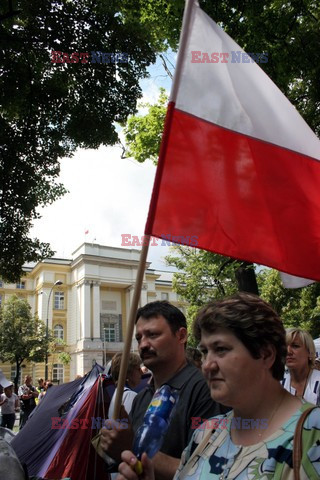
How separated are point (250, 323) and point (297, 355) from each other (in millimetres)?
2645

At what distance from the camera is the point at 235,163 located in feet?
8.72

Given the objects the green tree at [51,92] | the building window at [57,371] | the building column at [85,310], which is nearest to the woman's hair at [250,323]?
the green tree at [51,92]

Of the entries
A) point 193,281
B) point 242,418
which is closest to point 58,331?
point 193,281

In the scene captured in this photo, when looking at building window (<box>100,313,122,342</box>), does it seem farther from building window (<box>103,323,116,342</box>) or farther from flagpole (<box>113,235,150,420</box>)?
flagpole (<box>113,235,150,420</box>)

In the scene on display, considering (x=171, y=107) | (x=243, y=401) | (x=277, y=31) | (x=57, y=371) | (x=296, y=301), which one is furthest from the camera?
(x=57, y=371)

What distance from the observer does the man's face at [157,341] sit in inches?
106

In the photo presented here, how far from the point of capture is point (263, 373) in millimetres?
1737

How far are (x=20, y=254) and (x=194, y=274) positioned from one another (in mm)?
16921

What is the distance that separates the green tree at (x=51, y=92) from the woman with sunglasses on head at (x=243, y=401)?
753cm

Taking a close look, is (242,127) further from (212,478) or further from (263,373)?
(212,478)

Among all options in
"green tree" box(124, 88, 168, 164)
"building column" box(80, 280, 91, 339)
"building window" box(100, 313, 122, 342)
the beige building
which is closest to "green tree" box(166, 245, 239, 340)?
"green tree" box(124, 88, 168, 164)

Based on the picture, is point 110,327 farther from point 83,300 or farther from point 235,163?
point 235,163

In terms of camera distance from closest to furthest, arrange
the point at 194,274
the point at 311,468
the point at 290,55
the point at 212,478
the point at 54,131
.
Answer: the point at 311,468, the point at 212,478, the point at 290,55, the point at 54,131, the point at 194,274

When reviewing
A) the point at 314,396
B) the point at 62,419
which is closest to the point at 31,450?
the point at 62,419
